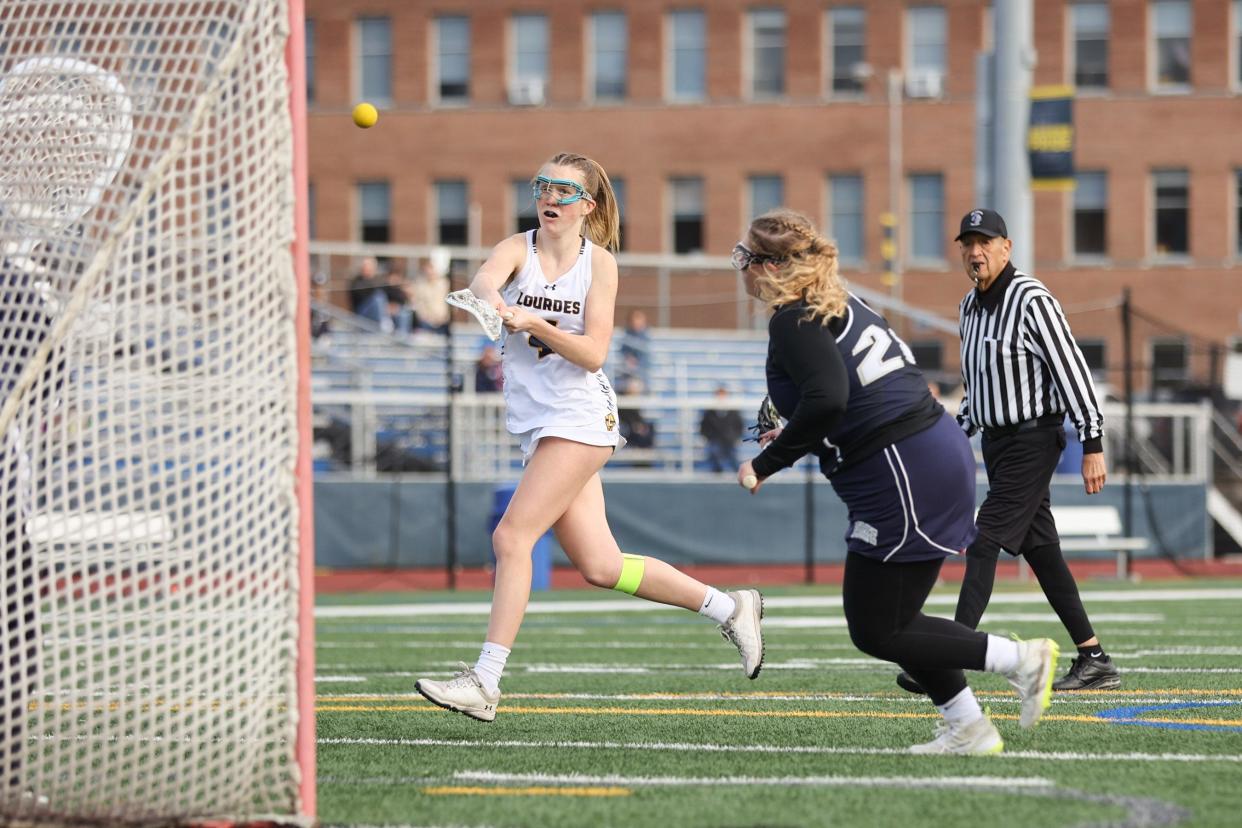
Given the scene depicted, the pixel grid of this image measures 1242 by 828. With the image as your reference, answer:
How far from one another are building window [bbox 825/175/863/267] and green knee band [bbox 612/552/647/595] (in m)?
38.9

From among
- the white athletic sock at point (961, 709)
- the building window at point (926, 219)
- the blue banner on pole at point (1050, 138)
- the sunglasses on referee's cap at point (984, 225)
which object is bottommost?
the white athletic sock at point (961, 709)

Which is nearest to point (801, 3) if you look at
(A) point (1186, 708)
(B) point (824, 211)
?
(B) point (824, 211)

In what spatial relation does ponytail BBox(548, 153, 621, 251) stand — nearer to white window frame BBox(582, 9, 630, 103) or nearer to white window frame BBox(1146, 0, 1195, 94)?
white window frame BBox(582, 9, 630, 103)

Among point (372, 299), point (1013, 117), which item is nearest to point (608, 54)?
point (372, 299)

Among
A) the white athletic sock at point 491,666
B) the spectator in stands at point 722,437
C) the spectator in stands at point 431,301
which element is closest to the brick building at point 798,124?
the spectator in stands at point 431,301

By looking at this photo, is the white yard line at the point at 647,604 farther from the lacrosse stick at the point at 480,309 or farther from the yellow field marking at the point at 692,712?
the lacrosse stick at the point at 480,309

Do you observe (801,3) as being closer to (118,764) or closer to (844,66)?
(844,66)

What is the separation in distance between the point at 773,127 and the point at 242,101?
41.4 metres

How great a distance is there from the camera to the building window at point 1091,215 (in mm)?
45375

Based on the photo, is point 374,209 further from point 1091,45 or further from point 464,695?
point 464,695

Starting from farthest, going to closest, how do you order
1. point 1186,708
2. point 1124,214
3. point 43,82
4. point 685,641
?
1. point 1124,214
2. point 685,641
3. point 1186,708
4. point 43,82

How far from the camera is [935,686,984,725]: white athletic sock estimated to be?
5883 mm

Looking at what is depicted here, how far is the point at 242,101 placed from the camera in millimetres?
4836

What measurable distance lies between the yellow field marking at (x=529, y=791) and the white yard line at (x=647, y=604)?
9.23 metres
